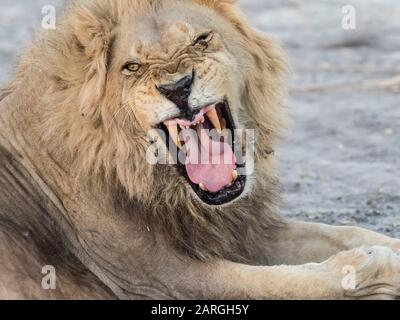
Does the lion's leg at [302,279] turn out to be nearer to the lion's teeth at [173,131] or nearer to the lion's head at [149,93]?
the lion's head at [149,93]

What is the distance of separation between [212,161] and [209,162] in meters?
0.02

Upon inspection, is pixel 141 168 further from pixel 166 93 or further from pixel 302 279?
pixel 302 279

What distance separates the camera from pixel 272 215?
7.23 m

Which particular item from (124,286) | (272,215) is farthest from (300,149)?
(124,286)

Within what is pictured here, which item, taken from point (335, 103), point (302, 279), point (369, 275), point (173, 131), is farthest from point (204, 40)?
point (335, 103)

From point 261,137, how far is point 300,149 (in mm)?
3521

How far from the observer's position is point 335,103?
37.4ft

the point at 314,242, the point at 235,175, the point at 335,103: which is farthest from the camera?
the point at 335,103

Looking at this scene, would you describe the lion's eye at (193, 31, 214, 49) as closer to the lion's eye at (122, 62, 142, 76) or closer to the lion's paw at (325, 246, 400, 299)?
the lion's eye at (122, 62, 142, 76)

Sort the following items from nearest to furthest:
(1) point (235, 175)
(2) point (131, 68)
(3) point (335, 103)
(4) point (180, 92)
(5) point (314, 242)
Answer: (4) point (180, 92)
(2) point (131, 68)
(1) point (235, 175)
(5) point (314, 242)
(3) point (335, 103)

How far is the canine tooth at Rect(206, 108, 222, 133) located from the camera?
6.54 m

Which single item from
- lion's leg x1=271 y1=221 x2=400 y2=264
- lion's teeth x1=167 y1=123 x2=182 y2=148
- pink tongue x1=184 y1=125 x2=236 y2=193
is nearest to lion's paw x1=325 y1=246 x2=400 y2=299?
lion's leg x1=271 y1=221 x2=400 y2=264

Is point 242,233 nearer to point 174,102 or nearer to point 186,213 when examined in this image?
point 186,213

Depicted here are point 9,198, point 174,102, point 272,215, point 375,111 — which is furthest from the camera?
point 375,111
